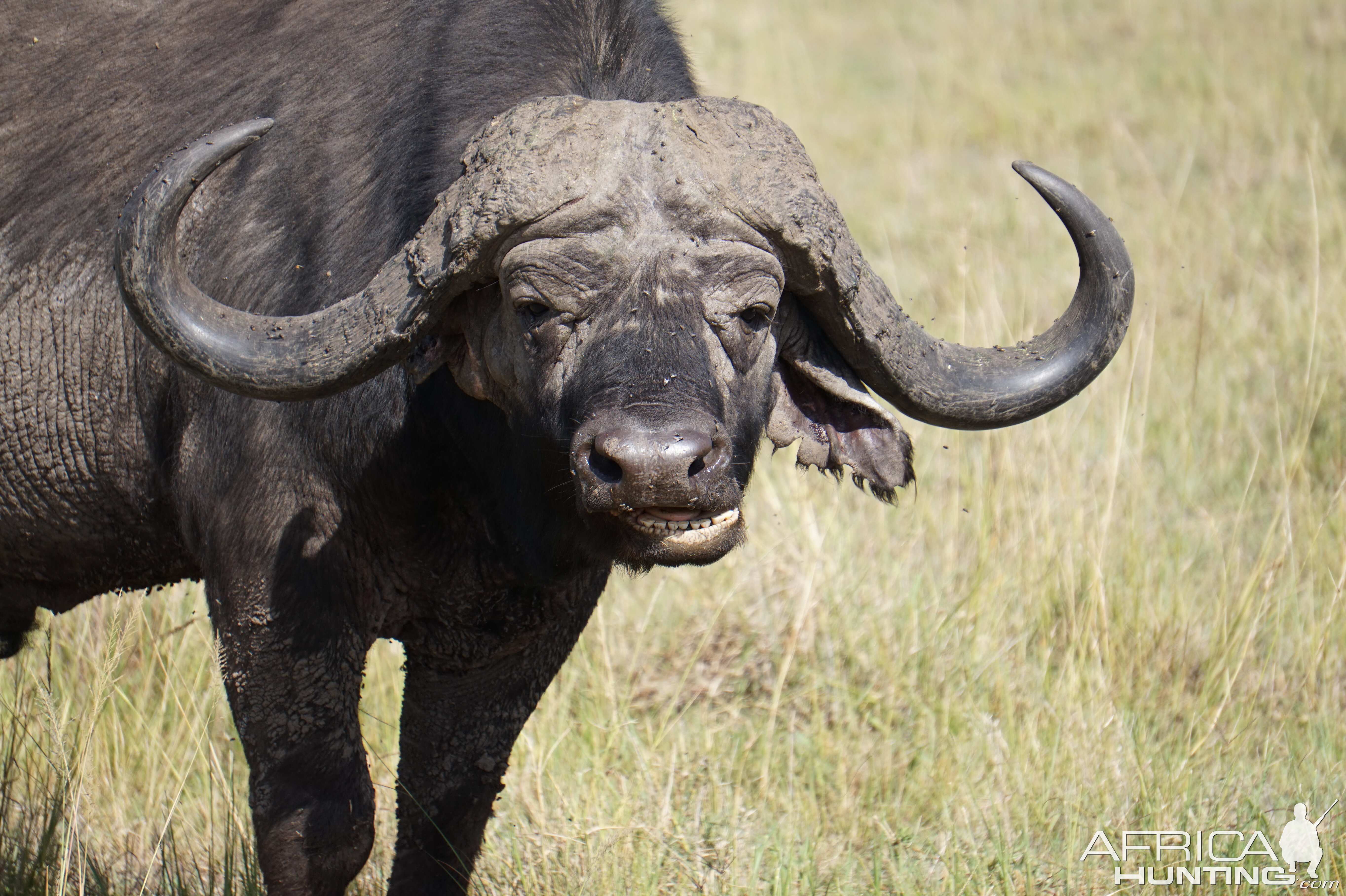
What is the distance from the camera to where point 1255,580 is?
14.6ft

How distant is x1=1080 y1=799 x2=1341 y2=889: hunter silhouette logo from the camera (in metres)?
3.30

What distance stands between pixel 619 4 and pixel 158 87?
1.19 m

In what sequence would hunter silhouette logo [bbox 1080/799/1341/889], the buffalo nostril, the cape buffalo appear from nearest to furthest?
the buffalo nostril < the cape buffalo < hunter silhouette logo [bbox 1080/799/1341/889]

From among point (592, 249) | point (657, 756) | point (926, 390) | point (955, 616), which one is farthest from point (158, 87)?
point (955, 616)

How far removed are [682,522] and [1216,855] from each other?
1.94 meters

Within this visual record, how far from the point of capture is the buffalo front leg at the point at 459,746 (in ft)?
11.5

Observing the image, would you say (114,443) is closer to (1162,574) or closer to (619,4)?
(619,4)

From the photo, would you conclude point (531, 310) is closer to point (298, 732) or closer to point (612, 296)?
point (612, 296)

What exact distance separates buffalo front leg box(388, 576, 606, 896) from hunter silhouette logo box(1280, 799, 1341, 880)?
6.24 ft

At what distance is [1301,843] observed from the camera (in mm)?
3412

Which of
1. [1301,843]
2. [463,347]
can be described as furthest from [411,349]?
[1301,843]

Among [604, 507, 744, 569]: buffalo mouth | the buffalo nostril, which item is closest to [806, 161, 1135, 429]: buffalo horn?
[604, 507, 744, 569]: buffalo mouth

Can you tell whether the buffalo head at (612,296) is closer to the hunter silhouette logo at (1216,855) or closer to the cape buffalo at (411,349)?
the cape buffalo at (411,349)

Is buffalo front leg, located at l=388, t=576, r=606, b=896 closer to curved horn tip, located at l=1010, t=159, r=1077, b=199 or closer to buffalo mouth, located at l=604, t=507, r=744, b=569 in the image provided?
buffalo mouth, located at l=604, t=507, r=744, b=569
